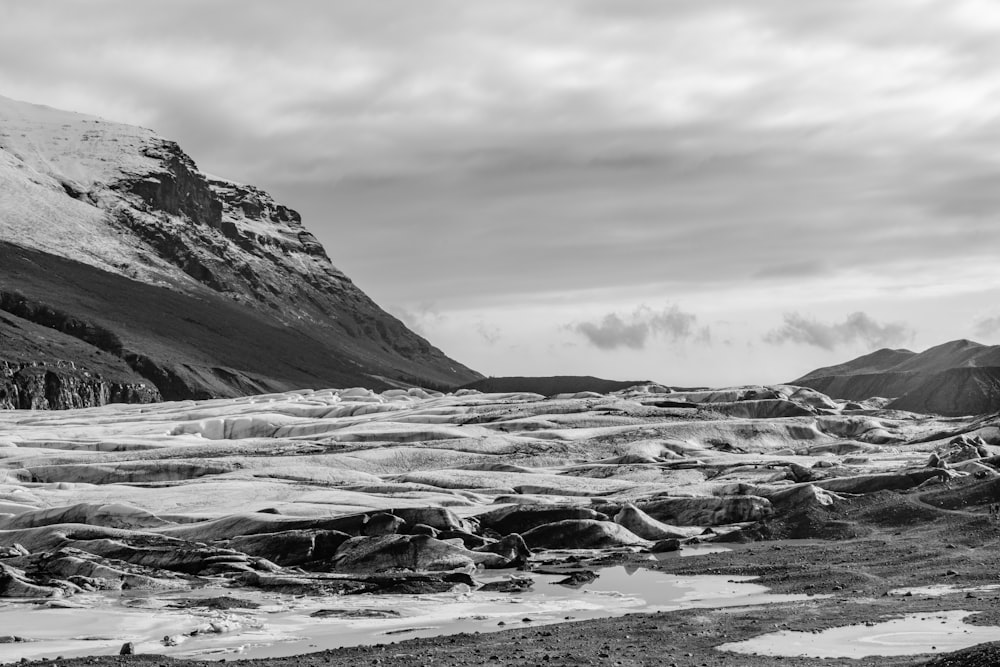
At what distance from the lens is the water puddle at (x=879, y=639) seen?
34688 millimetres

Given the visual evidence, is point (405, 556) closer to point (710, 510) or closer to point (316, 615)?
point (316, 615)

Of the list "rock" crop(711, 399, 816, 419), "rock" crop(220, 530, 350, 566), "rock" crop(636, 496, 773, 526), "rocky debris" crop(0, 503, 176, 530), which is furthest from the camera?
"rock" crop(711, 399, 816, 419)

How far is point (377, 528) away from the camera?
69500 millimetres

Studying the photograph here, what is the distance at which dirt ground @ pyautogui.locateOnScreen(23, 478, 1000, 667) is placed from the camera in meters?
35.4

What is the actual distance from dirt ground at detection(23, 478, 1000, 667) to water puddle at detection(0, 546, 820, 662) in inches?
115

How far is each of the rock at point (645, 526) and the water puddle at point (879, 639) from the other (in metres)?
34.0

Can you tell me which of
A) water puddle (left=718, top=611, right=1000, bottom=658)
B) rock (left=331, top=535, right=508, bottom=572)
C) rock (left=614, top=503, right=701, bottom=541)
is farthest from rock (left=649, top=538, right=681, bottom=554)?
water puddle (left=718, top=611, right=1000, bottom=658)

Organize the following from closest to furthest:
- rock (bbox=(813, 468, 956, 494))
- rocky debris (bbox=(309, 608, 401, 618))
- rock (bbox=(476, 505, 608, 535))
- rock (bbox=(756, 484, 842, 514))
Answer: rocky debris (bbox=(309, 608, 401, 618)), rock (bbox=(476, 505, 608, 535)), rock (bbox=(756, 484, 842, 514)), rock (bbox=(813, 468, 956, 494))

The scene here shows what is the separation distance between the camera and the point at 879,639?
3650 centimetres

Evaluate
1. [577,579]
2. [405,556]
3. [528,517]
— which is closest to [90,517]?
[405,556]

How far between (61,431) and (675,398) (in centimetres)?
9729

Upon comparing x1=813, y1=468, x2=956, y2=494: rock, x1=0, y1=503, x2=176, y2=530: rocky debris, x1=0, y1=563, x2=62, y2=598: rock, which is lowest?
x1=0, y1=563, x2=62, y2=598: rock

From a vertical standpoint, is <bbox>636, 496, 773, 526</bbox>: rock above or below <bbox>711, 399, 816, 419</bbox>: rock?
below

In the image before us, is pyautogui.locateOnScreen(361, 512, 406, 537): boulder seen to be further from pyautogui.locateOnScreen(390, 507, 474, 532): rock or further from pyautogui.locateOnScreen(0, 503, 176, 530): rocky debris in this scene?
pyautogui.locateOnScreen(0, 503, 176, 530): rocky debris
